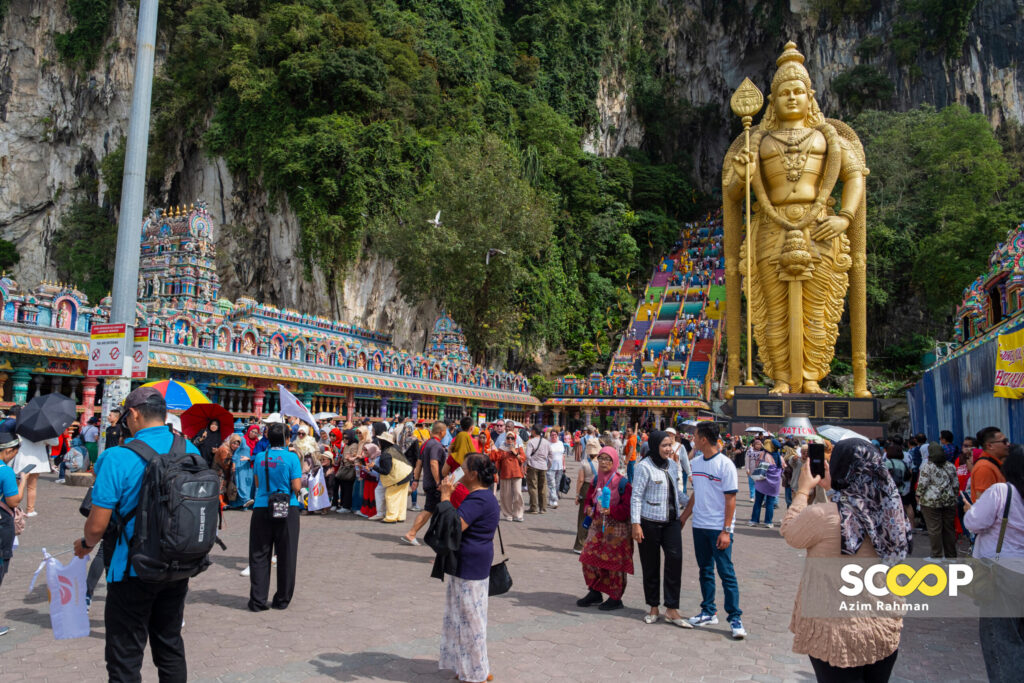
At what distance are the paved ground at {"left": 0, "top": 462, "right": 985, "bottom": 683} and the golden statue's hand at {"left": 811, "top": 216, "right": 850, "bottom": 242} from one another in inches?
579

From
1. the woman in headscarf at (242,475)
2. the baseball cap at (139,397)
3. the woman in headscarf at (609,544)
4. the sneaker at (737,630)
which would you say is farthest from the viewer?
the woman in headscarf at (242,475)

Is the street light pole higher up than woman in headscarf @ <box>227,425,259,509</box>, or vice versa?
the street light pole

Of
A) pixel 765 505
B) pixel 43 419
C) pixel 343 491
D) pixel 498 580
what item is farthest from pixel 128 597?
pixel 765 505

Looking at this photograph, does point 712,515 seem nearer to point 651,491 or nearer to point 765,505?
point 651,491

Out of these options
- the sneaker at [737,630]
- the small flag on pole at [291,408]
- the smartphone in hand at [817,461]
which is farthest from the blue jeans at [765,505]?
the smartphone in hand at [817,461]

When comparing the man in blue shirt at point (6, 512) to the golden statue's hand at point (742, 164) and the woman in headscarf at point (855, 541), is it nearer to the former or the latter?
the woman in headscarf at point (855, 541)

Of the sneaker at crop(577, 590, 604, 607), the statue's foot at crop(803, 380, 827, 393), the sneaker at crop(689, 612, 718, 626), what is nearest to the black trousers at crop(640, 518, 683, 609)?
the sneaker at crop(689, 612, 718, 626)

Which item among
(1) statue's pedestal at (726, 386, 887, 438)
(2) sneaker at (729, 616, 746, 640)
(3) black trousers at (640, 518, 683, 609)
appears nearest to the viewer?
(2) sneaker at (729, 616, 746, 640)

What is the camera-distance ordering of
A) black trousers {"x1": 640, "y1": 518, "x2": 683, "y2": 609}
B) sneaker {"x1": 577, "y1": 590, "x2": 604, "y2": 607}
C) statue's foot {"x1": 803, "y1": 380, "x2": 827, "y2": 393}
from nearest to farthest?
black trousers {"x1": 640, "y1": 518, "x2": 683, "y2": 609}
sneaker {"x1": 577, "y1": 590, "x2": 604, "y2": 607}
statue's foot {"x1": 803, "y1": 380, "x2": 827, "y2": 393}

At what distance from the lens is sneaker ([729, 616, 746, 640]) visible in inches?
203

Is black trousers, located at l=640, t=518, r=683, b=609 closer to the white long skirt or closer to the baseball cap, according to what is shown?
the white long skirt

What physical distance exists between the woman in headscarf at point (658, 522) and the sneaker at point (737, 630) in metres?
0.44

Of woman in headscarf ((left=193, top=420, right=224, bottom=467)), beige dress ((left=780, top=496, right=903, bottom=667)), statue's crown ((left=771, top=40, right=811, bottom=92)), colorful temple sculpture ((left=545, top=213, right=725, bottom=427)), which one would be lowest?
beige dress ((left=780, top=496, right=903, bottom=667))

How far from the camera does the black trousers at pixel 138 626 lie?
3127mm
